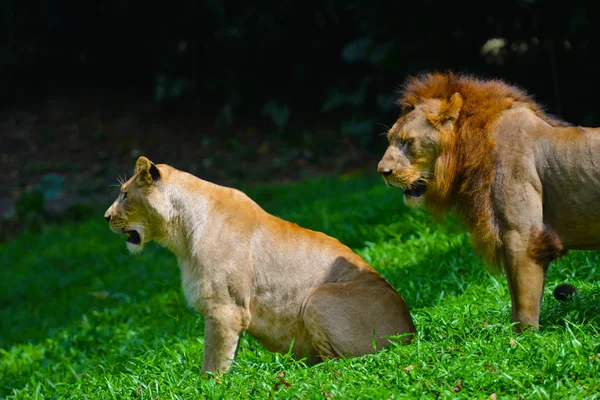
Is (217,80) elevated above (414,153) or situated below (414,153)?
below

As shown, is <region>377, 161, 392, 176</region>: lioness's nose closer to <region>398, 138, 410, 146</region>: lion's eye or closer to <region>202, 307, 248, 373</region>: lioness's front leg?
<region>398, 138, 410, 146</region>: lion's eye

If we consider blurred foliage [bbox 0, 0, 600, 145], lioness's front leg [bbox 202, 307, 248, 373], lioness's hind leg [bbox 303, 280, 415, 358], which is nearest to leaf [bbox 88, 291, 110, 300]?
lioness's front leg [bbox 202, 307, 248, 373]

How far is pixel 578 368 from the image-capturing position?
429 centimetres

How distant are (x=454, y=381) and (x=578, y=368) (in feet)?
2.12

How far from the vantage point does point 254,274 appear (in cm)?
526

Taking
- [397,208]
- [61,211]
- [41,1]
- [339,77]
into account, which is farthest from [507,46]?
[41,1]

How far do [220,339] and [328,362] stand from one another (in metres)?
0.72

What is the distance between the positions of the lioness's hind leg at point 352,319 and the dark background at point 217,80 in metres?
6.51

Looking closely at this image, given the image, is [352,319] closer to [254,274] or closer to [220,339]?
[254,274]

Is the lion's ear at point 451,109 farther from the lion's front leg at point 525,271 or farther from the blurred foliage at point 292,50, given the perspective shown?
the blurred foliage at point 292,50

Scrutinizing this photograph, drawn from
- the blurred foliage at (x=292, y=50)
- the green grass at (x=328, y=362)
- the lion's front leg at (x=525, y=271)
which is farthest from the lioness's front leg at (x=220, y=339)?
the blurred foliage at (x=292, y=50)

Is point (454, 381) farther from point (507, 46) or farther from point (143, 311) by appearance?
point (507, 46)

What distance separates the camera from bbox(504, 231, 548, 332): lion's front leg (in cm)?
460

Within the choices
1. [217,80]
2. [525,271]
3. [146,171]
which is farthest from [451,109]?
[217,80]
